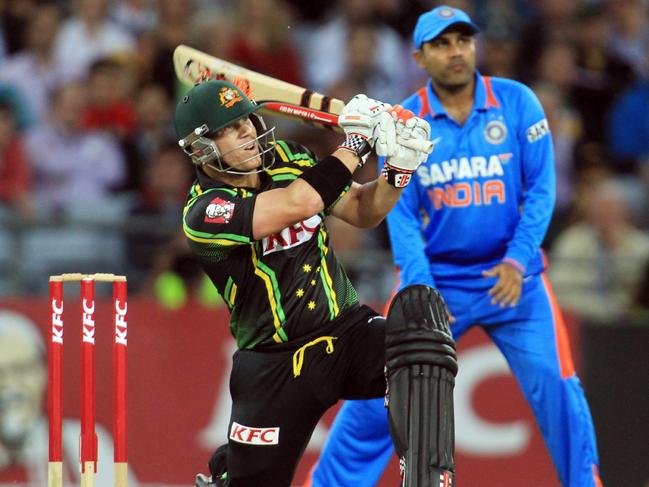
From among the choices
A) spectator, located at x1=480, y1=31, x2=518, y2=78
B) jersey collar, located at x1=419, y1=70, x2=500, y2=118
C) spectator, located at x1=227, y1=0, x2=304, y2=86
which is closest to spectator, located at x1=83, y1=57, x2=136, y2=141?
spectator, located at x1=227, y1=0, x2=304, y2=86

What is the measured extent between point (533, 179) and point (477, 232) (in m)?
0.32

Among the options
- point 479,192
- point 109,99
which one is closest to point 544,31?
point 109,99

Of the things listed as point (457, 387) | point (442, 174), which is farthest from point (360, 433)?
point (457, 387)

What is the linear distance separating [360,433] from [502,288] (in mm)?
816

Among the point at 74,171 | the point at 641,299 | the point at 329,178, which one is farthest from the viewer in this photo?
the point at 74,171

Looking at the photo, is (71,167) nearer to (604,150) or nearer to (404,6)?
(404,6)

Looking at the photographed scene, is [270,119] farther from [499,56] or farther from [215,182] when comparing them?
[215,182]

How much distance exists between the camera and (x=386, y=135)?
177 inches

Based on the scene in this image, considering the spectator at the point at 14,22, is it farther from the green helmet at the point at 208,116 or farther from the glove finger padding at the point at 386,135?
the glove finger padding at the point at 386,135

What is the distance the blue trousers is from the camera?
203 inches

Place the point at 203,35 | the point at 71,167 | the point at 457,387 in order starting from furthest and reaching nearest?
1. the point at 203,35
2. the point at 71,167
3. the point at 457,387

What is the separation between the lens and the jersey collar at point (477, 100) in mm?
5379

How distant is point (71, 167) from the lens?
838 centimetres

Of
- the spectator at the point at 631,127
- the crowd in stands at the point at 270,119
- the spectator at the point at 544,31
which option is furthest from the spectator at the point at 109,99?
the spectator at the point at 631,127
